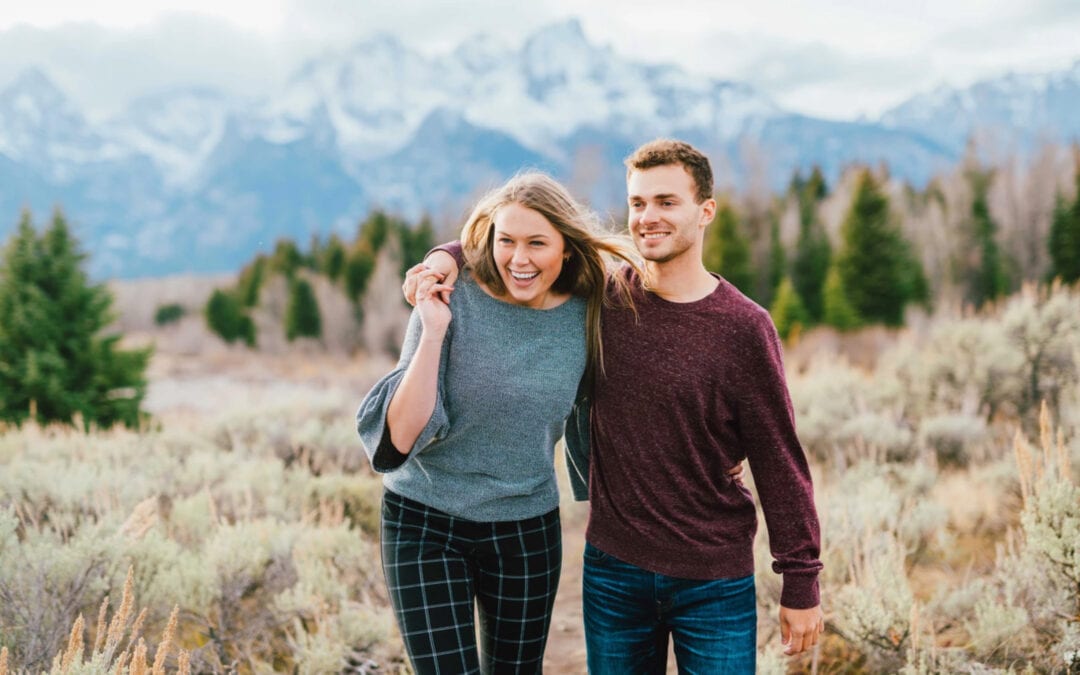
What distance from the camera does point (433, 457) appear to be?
210 cm

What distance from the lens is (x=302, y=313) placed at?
29.2 m

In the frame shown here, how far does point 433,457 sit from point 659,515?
0.64 meters

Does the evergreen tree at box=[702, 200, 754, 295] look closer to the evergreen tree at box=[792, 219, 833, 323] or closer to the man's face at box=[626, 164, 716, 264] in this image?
the evergreen tree at box=[792, 219, 833, 323]

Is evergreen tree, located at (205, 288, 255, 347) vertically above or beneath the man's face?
beneath

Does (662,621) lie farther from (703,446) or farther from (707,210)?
(707,210)

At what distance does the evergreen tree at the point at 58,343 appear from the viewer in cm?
1033

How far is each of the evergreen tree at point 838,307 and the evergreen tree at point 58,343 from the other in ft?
58.7

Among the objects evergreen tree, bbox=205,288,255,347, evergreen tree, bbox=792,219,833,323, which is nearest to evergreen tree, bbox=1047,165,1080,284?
evergreen tree, bbox=792,219,833,323

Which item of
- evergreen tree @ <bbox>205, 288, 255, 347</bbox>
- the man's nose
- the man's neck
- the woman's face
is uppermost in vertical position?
the man's nose

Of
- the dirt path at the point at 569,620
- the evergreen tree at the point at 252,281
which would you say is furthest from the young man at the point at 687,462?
the evergreen tree at the point at 252,281

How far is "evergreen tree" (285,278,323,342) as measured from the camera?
2909 centimetres

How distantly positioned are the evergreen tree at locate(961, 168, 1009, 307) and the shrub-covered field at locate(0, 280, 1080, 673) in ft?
68.2

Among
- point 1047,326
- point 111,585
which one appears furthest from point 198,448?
point 1047,326

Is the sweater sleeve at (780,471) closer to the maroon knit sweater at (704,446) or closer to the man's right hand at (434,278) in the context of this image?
the maroon knit sweater at (704,446)
